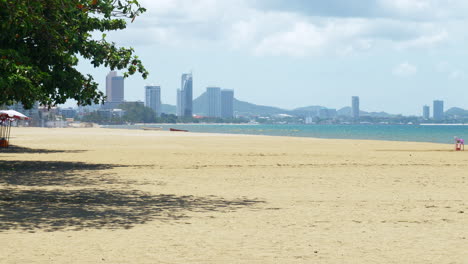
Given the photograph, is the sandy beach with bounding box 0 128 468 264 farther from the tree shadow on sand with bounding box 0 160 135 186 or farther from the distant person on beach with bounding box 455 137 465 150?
the distant person on beach with bounding box 455 137 465 150

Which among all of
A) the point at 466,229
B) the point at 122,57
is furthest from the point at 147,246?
the point at 122,57

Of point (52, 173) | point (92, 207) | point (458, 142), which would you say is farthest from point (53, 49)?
point (458, 142)

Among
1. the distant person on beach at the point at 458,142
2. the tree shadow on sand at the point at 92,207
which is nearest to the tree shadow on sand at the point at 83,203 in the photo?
the tree shadow on sand at the point at 92,207

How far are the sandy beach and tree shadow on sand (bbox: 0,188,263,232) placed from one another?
23 mm

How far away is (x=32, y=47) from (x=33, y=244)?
1328cm

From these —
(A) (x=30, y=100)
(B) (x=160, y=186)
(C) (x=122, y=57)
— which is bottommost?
(B) (x=160, y=186)

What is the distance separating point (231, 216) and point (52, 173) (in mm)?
10990

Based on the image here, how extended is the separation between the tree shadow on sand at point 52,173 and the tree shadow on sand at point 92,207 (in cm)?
226

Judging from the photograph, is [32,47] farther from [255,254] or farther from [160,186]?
[255,254]

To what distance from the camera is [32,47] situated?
21.2 meters

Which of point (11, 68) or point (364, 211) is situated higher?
point (11, 68)

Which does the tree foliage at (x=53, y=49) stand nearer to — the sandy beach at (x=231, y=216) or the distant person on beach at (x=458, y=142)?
the sandy beach at (x=231, y=216)

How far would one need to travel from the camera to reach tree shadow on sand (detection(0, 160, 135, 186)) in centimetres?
1862

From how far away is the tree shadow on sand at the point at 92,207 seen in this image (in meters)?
11.2
